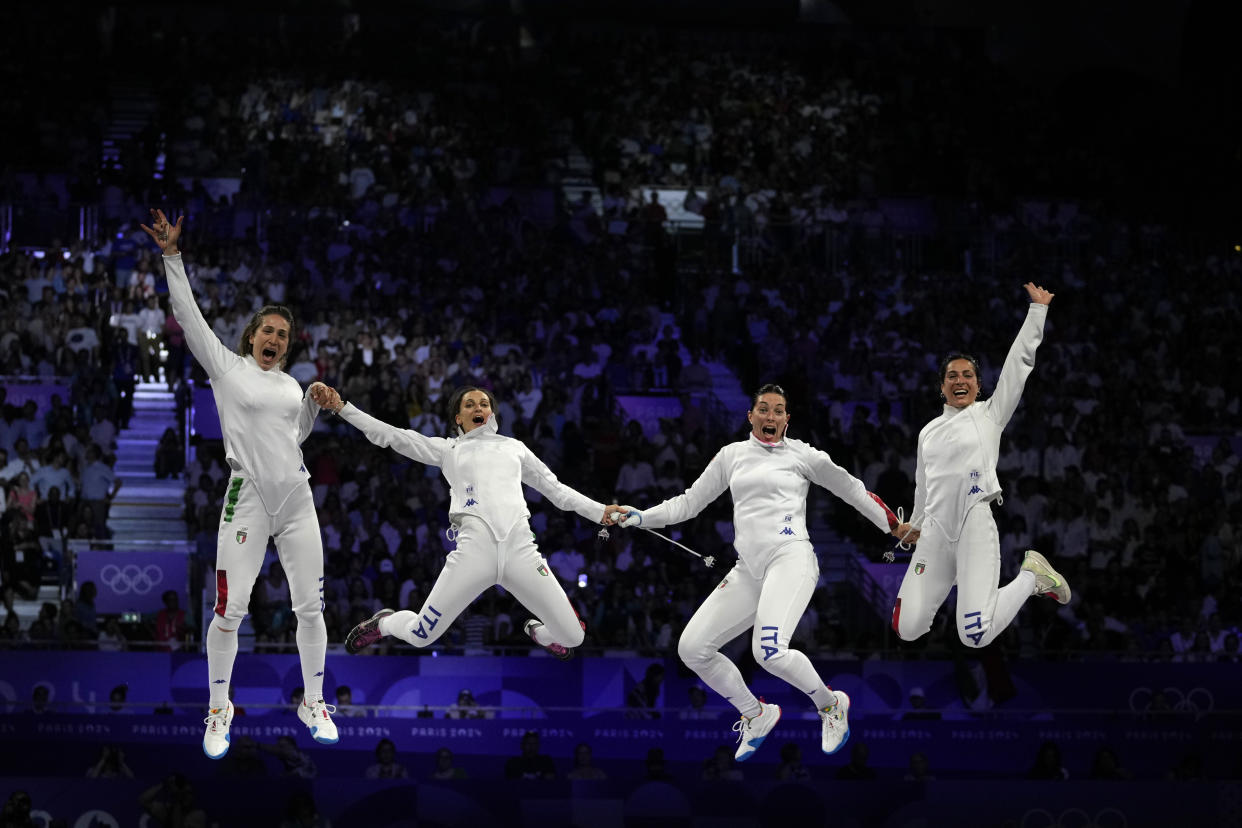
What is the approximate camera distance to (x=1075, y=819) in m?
14.3

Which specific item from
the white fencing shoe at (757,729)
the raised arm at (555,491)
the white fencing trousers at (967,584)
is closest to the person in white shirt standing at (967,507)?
the white fencing trousers at (967,584)

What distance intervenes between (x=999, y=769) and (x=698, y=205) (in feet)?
38.8

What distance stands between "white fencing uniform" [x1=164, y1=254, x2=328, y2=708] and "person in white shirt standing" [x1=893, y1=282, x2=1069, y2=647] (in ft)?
13.6

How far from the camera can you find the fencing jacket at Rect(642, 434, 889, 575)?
34.3ft

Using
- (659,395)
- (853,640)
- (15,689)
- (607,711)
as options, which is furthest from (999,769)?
(15,689)

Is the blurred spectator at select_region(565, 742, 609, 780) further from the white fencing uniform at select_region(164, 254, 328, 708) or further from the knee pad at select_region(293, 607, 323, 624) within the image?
the white fencing uniform at select_region(164, 254, 328, 708)

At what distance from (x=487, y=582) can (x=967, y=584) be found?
3270 mm

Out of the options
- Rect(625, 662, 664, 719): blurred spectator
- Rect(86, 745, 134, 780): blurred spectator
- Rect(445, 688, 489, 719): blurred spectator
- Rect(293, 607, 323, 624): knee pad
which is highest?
Rect(293, 607, 323, 624): knee pad

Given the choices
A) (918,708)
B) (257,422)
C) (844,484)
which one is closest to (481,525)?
(257,422)

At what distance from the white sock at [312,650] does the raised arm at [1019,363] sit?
483 cm

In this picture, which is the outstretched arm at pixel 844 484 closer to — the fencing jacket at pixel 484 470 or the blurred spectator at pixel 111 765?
the fencing jacket at pixel 484 470

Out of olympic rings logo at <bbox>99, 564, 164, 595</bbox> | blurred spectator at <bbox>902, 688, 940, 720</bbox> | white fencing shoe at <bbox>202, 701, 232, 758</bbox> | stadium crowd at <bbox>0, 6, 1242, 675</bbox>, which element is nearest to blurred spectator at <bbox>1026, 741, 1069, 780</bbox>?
blurred spectator at <bbox>902, 688, 940, 720</bbox>

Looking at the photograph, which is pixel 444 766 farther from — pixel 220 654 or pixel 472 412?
pixel 472 412

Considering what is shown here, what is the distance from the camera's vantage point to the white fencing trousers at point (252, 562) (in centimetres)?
1001
